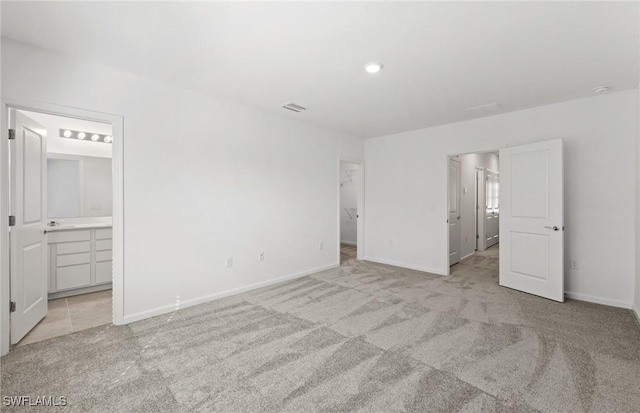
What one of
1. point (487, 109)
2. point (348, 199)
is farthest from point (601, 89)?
point (348, 199)

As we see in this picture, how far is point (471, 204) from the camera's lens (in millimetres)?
6137

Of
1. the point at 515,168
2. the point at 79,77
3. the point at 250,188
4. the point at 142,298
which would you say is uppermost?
the point at 79,77

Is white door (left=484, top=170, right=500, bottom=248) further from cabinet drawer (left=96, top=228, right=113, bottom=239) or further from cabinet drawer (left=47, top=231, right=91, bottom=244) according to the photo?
cabinet drawer (left=47, top=231, right=91, bottom=244)

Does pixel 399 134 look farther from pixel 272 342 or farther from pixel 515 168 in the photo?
pixel 272 342

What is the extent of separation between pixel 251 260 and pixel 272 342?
5.24ft

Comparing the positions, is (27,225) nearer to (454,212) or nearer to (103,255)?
(103,255)

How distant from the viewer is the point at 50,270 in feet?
11.6

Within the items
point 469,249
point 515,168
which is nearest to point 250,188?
point 515,168

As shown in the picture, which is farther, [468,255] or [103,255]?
[468,255]

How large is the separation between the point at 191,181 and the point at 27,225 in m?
1.45

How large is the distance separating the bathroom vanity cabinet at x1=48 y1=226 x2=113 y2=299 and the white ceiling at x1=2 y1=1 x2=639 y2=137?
7.74 ft

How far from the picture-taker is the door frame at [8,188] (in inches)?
87.5

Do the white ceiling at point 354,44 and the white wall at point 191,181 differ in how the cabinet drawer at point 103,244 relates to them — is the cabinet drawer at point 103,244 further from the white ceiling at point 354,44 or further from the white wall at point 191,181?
the white ceiling at point 354,44

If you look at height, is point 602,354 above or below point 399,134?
below
